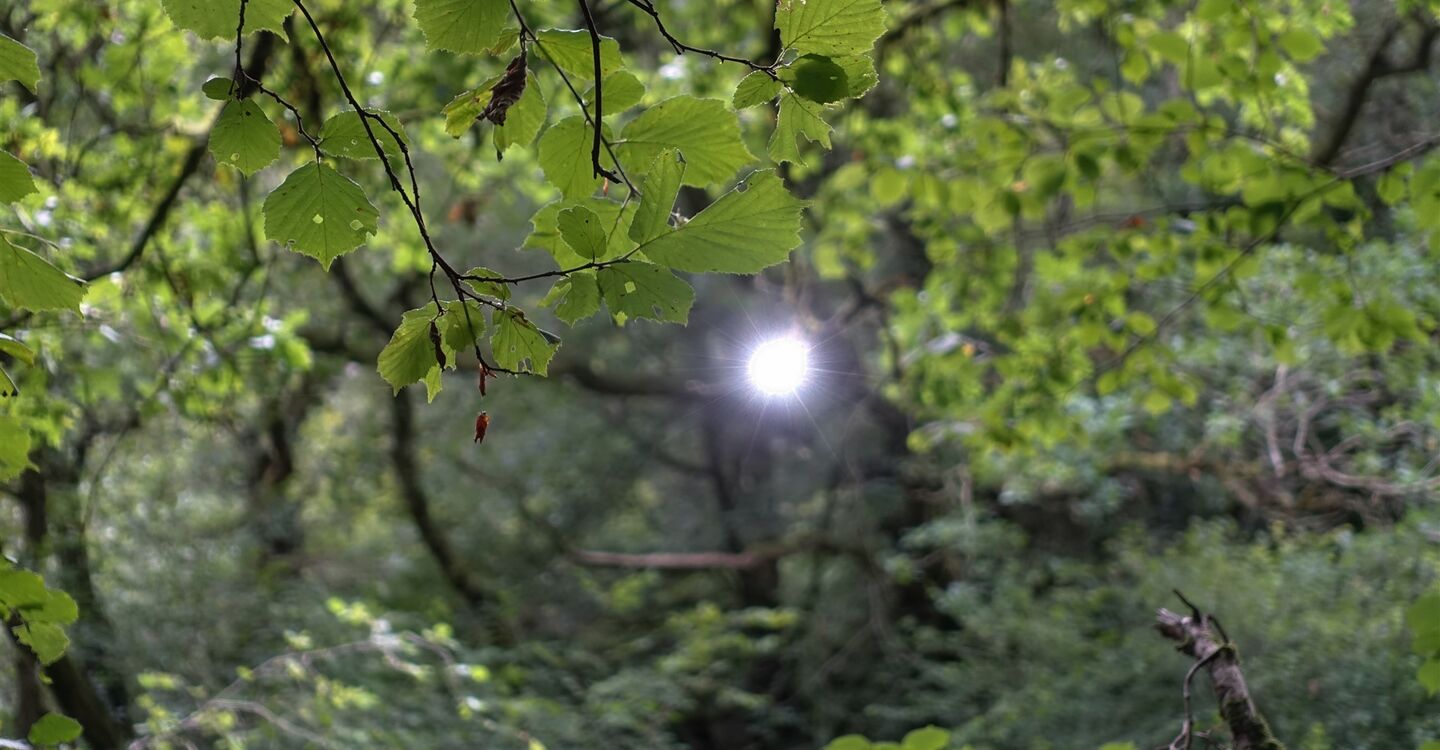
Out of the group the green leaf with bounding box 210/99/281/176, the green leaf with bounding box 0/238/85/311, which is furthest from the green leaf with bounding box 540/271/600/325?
the green leaf with bounding box 0/238/85/311

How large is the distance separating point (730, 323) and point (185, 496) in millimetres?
3768

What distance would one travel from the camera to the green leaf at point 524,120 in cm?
73

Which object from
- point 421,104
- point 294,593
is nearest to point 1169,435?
point 421,104

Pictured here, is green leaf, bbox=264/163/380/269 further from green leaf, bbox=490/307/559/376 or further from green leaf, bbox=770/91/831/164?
green leaf, bbox=770/91/831/164

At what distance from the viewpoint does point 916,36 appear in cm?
375

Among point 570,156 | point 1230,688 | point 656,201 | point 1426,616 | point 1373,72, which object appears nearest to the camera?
point 656,201

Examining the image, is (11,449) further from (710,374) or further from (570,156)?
(710,374)

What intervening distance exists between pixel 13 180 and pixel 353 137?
24cm

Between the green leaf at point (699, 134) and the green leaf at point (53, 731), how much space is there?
74cm

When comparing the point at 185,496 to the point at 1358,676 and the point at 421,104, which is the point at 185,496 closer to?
the point at 421,104

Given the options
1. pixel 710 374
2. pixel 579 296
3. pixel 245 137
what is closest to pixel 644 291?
pixel 579 296

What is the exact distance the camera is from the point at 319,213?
2.24 feet

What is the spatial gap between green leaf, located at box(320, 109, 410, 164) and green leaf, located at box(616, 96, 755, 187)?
0.16m

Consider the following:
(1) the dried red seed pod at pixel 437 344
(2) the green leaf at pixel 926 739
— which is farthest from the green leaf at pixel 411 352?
(2) the green leaf at pixel 926 739
